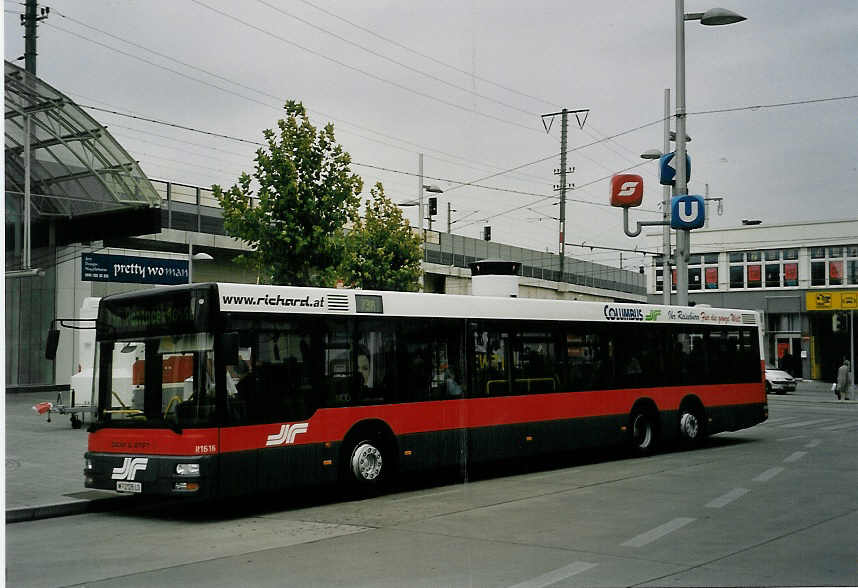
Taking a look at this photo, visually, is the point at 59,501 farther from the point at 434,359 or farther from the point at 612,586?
the point at 612,586

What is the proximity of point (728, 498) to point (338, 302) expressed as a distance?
5.35 m

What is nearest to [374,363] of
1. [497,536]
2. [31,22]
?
[497,536]

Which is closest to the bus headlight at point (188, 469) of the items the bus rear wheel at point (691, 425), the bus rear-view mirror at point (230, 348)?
the bus rear-view mirror at point (230, 348)

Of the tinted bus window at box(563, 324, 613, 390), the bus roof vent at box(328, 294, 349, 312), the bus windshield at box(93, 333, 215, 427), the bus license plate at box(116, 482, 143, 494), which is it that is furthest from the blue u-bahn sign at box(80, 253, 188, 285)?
the tinted bus window at box(563, 324, 613, 390)

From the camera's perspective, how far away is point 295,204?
20.7 m

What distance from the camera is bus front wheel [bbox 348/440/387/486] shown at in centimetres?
1230

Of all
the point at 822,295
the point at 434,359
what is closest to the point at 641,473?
the point at 434,359

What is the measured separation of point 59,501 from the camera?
11.7m

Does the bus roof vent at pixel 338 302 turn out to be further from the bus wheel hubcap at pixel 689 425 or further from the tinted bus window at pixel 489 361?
the bus wheel hubcap at pixel 689 425

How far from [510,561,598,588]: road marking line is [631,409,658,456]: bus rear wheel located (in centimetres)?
943

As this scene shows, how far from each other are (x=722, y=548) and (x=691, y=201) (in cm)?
995

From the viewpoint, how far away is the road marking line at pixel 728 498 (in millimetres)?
11062

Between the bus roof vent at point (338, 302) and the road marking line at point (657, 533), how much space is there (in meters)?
4.89

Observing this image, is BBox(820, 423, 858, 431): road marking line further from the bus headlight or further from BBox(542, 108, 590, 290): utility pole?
the bus headlight
